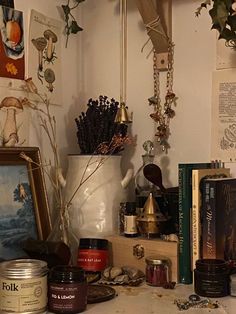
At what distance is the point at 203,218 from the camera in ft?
3.64

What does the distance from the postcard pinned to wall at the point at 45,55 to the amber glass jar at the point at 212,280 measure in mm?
→ 599

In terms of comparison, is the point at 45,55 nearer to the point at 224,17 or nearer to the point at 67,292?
the point at 224,17

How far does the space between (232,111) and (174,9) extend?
311mm

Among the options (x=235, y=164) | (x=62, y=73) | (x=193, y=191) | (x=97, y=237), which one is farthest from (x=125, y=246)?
(x=62, y=73)

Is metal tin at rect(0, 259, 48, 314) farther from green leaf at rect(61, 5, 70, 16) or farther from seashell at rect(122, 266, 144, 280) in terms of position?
green leaf at rect(61, 5, 70, 16)

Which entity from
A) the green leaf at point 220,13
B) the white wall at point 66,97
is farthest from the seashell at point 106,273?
the green leaf at point 220,13

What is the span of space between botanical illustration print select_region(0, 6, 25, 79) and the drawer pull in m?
0.49

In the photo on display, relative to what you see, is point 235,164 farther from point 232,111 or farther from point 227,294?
point 227,294

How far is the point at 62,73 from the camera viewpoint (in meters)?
1.40

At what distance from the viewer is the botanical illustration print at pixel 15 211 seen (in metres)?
1.15

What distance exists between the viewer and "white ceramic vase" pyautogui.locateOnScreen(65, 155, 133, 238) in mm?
1256

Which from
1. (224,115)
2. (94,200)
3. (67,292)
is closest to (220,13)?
(224,115)

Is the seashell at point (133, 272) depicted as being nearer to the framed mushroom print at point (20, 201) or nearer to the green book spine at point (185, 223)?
the green book spine at point (185, 223)

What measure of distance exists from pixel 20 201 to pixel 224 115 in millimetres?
526
